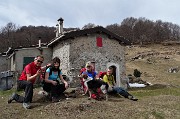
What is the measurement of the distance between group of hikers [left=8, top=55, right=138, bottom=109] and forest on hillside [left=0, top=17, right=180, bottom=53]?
144 feet

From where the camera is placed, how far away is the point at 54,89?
30.5ft

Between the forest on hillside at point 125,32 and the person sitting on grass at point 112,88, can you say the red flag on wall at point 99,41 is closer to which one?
the person sitting on grass at point 112,88

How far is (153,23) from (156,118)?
82.6 m

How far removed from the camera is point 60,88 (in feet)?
31.0

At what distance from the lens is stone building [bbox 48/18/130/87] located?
20438mm

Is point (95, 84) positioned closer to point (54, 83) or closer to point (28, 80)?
point (54, 83)

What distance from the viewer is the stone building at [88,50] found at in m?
20.4

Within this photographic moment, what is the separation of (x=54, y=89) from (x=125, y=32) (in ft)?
233

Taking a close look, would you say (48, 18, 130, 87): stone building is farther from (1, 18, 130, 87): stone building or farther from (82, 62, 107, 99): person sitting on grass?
(82, 62, 107, 99): person sitting on grass

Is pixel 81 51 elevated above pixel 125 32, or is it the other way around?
pixel 125 32

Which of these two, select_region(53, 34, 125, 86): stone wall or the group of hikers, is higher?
select_region(53, 34, 125, 86): stone wall

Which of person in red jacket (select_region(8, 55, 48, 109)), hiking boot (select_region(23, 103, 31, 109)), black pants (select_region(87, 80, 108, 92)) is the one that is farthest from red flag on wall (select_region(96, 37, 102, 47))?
hiking boot (select_region(23, 103, 31, 109))

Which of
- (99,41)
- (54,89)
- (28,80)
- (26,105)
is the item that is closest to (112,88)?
(54,89)

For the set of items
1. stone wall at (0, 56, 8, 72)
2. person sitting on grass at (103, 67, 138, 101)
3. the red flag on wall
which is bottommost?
person sitting on grass at (103, 67, 138, 101)
